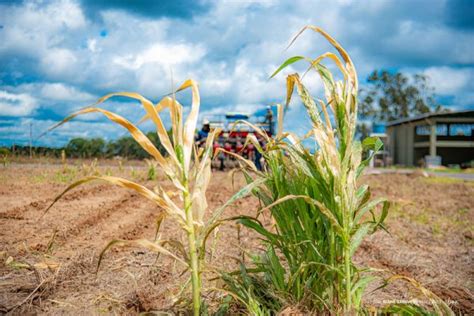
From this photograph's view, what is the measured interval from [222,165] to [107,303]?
1489cm

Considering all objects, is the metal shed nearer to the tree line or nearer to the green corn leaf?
the tree line

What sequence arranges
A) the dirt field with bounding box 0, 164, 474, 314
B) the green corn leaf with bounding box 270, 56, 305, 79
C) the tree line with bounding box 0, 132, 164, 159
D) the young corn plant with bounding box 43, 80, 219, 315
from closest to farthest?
the young corn plant with bounding box 43, 80, 219, 315 → the green corn leaf with bounding box 270, 56, 305, 79 → the dirt field with bounding box 0, 164, 474, 314 → the tree line with bounding box 0, 132, 164, 159

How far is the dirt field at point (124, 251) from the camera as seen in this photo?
117 inches

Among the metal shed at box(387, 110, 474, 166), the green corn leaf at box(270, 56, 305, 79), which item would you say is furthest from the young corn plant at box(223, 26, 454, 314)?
the metal shed at box(387, 110, 474, 166)

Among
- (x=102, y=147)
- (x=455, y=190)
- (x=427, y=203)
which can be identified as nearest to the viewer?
(x=427, y=203)

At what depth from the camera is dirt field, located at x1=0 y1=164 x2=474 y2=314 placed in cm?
298

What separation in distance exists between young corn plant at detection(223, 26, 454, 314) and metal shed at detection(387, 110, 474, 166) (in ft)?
106

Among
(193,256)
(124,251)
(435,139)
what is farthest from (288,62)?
(435,139)

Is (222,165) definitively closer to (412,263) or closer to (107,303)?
(412,263)

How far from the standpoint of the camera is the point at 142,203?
8328mm

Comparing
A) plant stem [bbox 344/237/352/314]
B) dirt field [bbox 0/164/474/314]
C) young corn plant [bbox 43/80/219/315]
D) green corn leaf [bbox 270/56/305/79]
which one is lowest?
dirt field [bbox 0/164/474/314]

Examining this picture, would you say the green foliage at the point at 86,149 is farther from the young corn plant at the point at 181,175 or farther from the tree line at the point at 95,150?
the young corn plant at the point at 181,175

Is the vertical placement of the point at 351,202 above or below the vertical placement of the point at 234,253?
above

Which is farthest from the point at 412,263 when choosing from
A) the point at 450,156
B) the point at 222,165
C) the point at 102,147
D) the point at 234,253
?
the point at 450,156
